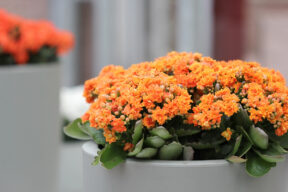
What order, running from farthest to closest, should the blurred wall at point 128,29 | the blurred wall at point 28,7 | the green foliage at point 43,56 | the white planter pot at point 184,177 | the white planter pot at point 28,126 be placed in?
the blurred wall at point 28,7 → the blurred wall at point 128,29 → the green foliage at point 43,56 → the white planter pot at point 28,126 → the white planter pot at point 184,177

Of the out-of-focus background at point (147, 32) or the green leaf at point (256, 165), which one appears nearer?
the green leaf at point (256, 165)

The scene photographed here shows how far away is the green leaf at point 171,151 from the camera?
1.08 m

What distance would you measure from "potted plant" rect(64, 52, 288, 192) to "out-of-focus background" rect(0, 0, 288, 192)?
1745mm

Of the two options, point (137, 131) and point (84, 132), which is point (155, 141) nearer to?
point (137, 131)

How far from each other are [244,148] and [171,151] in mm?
166

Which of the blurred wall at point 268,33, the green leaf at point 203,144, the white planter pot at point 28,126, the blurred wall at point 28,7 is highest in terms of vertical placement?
the blurred wall at point 28,7

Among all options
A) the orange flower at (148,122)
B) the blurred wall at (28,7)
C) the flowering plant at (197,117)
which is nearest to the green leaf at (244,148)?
the flowering plant at (197,117)

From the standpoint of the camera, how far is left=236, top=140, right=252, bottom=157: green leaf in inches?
42.3

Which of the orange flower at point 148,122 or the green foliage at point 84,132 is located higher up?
the orange flower at point 148,122

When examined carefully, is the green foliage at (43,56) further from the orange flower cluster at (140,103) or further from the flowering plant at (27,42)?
the orange flower cluster at (140,103)

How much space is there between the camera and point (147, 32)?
191 inches

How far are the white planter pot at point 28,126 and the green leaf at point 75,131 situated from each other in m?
1.19

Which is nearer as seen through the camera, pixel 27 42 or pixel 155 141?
pixel 155 141

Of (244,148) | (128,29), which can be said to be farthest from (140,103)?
(128,29)
